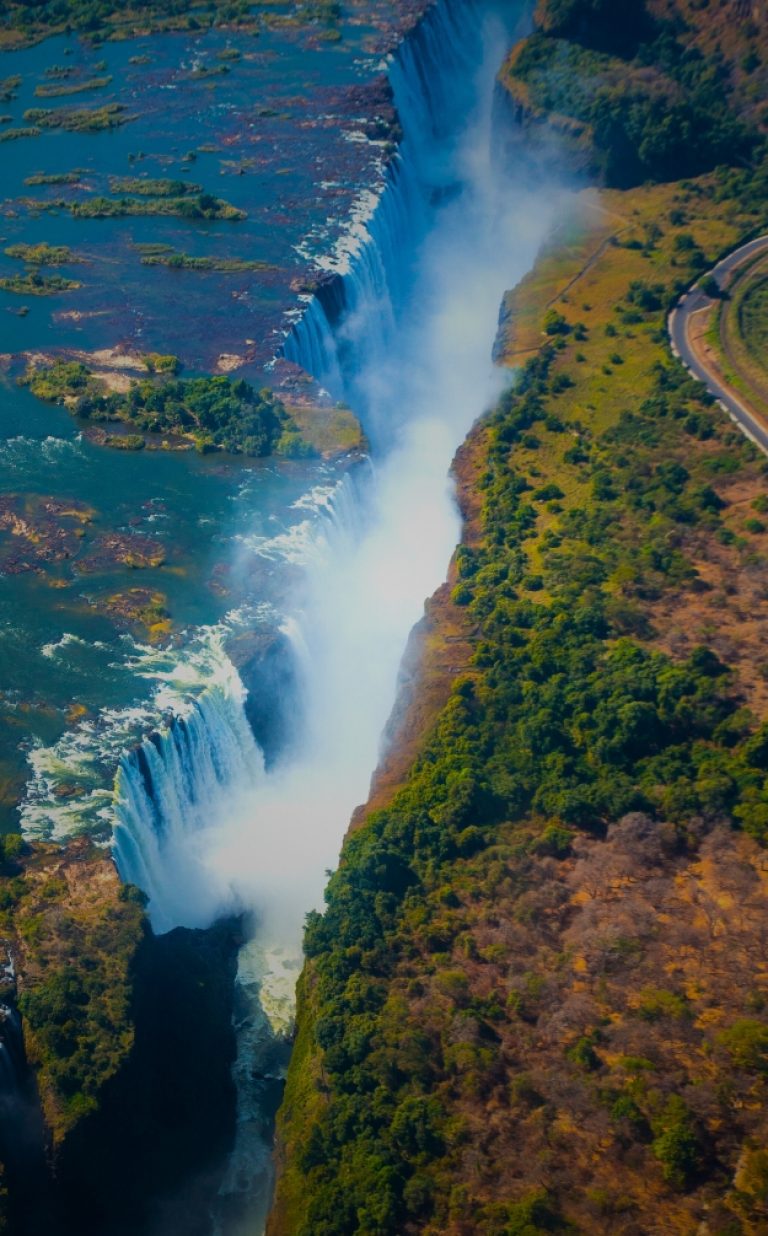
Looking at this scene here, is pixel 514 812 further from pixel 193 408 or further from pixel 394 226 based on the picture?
pixel 394 226

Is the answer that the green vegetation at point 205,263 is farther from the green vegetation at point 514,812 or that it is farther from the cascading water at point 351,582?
the green vegetation at point 514,812

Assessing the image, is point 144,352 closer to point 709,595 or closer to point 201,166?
point 201,166

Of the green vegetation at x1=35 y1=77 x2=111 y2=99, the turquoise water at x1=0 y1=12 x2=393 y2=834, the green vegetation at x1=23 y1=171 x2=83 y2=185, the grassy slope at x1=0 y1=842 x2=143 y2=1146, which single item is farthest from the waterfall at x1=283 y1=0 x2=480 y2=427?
the grassy slope at x1=0 y1=842 x2=143 y2=1146

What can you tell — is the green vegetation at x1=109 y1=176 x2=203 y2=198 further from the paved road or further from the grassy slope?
the grassy slope

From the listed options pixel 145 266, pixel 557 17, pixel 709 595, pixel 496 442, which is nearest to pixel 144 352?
pixel 145 266

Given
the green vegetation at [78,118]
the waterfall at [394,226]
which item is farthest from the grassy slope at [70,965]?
the green vegetation at [78,118]

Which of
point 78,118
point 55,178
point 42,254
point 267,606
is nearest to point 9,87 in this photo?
point 78,118
